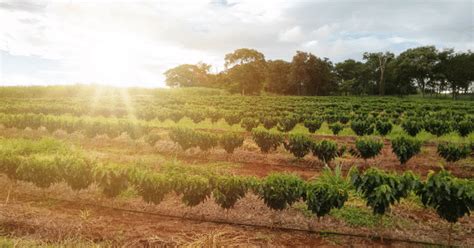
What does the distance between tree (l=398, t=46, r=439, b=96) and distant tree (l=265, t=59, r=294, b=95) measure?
26.4 metres

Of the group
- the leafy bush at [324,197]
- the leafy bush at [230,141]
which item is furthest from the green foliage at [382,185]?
the leafy bush at [230,141]

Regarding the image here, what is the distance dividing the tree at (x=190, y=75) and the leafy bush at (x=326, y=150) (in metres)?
103

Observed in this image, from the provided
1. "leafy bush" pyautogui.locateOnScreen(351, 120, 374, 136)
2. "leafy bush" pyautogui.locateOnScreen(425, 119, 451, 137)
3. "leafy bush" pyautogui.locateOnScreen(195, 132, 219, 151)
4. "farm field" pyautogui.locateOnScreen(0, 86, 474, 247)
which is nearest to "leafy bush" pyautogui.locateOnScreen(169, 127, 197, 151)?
"leafy bush" pyautogui.locateOnScreen(195, 132, 219, 151)

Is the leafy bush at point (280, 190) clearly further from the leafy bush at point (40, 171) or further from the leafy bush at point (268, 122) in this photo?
the leafy bush at point (268, 122)

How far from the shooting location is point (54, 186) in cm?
1081

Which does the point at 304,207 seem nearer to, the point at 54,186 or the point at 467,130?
the point at 54,186

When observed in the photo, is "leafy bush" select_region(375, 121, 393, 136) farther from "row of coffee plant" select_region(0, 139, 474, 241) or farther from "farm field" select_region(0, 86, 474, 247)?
"row of coffee plant" select_region(0, 139, 474, 241)

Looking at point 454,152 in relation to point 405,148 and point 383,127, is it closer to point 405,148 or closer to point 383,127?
point 405,148

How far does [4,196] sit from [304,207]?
27.4 ft

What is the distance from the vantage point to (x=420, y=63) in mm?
82562

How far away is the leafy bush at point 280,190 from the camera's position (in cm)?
847

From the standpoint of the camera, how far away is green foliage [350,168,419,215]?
7.89 metres

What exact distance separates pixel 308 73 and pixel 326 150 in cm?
7330

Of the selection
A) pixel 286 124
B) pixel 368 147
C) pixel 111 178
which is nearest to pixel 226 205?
pixel 111 178
